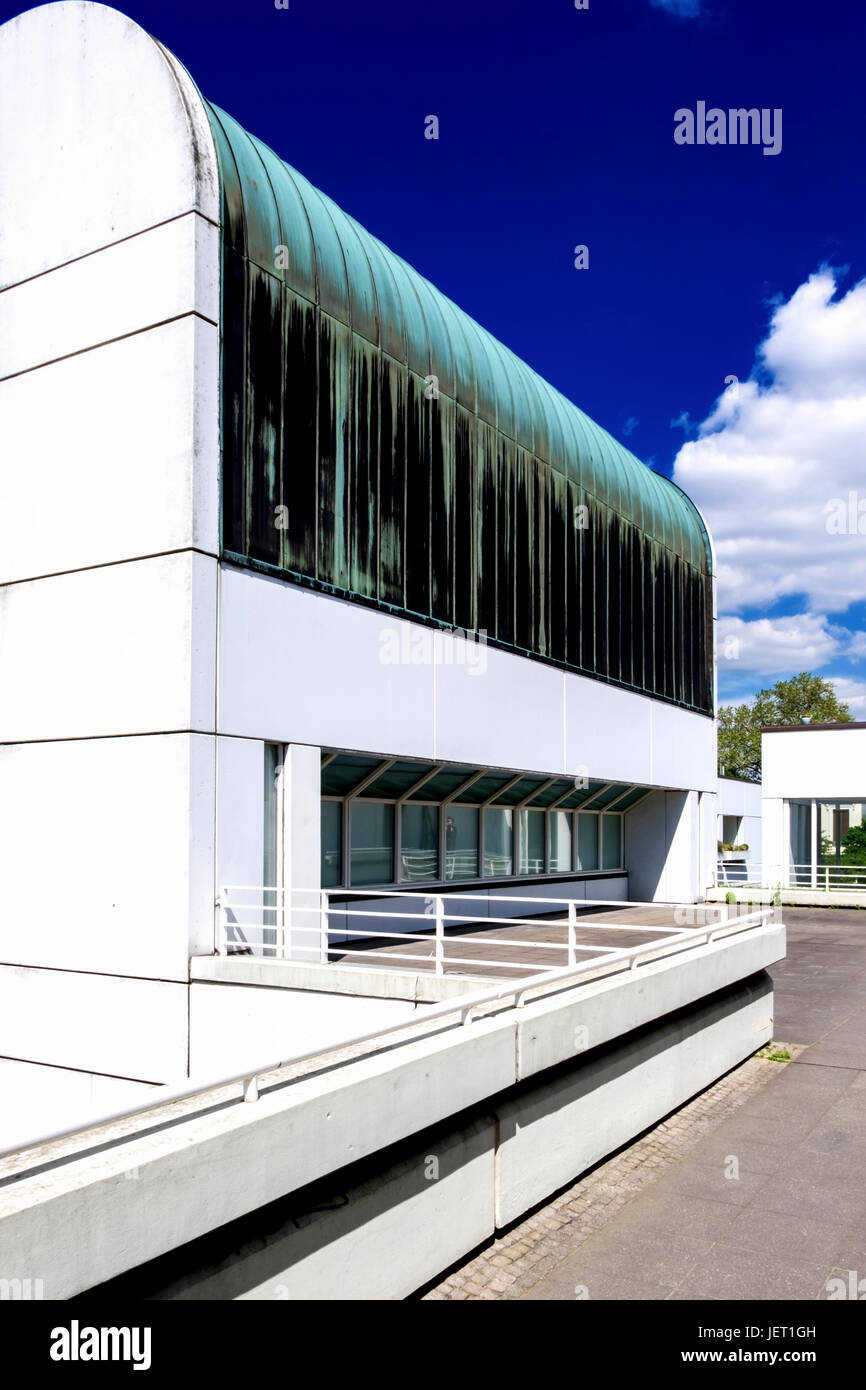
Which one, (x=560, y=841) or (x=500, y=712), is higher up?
(x=500, y=712)

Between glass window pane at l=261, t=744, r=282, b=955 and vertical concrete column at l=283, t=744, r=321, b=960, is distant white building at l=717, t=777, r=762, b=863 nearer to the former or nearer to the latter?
vertical concrete column at l=283, t=744, r=321, b=960

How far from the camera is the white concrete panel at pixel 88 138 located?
11562 mm

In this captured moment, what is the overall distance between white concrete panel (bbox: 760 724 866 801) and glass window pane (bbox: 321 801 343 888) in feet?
80.2

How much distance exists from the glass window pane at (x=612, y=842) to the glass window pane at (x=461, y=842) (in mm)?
6879

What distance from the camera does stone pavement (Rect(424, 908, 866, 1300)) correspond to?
621 cm

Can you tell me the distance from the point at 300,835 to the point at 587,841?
498 inches

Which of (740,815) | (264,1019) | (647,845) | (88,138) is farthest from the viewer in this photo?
(740,815)

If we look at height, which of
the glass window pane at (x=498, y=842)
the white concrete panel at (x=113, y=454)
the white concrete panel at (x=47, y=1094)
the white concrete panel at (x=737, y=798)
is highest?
the white concrete panel at (x=113, y=454)

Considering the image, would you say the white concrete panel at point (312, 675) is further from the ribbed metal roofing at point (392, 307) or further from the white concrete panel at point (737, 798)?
the white concrete panel at point (737, 798)

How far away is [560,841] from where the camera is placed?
2231cm

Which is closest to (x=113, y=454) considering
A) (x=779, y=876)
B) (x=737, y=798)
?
(x=779, y=876)

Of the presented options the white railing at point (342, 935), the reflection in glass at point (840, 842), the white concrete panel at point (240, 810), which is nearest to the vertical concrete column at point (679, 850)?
the white railing at point (342, 935)

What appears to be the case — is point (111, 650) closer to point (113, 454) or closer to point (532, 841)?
point (113, 454)
